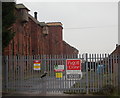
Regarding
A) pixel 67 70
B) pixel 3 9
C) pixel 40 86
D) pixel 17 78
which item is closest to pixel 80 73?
pixel 67 70

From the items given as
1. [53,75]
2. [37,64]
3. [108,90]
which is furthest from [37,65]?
[108,90]

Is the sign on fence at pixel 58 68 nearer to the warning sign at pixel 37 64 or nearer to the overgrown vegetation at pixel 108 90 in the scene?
the warning sign at pixel 37 64

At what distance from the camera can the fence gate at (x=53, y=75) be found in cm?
1257

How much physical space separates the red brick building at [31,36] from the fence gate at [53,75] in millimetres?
6770

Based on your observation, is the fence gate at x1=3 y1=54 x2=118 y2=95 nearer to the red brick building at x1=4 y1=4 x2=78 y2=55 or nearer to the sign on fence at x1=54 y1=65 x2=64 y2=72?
the sign on fence at x1=54 y1=65 x2=64 y2=72

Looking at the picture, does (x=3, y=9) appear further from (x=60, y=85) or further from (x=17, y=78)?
(x=60, y=85)

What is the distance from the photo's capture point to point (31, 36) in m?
54.7

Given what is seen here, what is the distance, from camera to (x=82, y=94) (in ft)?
41.2

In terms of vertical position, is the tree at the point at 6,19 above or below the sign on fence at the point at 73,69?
above

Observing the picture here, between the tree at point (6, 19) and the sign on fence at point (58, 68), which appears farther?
the tree at point (6, 19)

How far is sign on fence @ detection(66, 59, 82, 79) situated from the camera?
12.7 meters

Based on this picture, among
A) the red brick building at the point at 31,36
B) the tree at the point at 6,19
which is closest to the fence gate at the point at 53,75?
the tree at the point at 6,19

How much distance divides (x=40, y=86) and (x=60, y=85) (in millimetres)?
1131

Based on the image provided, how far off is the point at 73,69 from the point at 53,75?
3.81 ft
